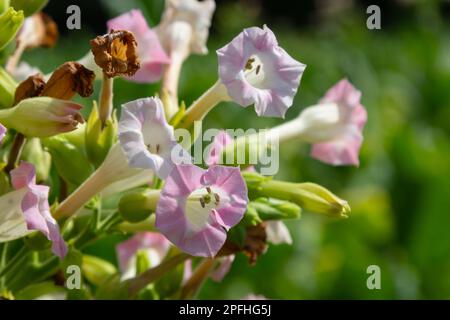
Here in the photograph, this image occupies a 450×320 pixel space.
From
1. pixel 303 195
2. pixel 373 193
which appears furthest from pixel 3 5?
pixel 373 193

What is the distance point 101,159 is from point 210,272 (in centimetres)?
16

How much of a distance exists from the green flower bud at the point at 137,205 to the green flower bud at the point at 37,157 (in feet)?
0.27

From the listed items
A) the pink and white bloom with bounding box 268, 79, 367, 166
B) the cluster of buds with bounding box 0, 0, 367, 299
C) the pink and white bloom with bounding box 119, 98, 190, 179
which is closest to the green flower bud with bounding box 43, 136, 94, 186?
the cluster of buds with bounding box 0, 0, 367, 299

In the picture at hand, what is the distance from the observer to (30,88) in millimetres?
714

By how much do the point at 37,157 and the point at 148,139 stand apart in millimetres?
149

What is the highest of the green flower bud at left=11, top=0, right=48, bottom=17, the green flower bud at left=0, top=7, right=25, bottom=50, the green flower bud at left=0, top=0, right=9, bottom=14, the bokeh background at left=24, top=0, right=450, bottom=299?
the green flower bud at left=11, top=0, right=48, bottom=17

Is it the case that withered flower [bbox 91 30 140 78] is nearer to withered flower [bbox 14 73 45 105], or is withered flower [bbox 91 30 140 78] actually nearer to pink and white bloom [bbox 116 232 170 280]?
withered flower [bbox 14 73 45 105]

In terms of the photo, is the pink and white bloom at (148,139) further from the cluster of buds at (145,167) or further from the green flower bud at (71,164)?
the green flower bud at (71,164)

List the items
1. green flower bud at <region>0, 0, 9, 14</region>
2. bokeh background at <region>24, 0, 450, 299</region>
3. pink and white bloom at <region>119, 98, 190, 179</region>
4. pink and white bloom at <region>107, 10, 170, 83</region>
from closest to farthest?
pink and white bloom at <region>119, 98, 190, 179</region> → green flower bud at <region>0, 0, 9, 14</region> → pink and white bloom at <region>107, 10, 170, 83</region> → bokeh background at <region>24, 0, 450, 299</region>

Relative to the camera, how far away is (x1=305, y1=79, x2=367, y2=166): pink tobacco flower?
902 mm

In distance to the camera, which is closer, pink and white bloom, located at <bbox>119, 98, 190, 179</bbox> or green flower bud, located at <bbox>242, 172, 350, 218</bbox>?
pink and white bloom, located at <bbox>119, 98, 190, 179</bbox>

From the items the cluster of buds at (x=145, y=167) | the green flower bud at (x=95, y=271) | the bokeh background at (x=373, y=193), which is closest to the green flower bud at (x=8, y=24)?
the cluster of buds at (x=145, y=167)

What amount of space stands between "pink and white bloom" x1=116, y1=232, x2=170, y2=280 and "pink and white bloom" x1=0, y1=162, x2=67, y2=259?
23 centimetres
